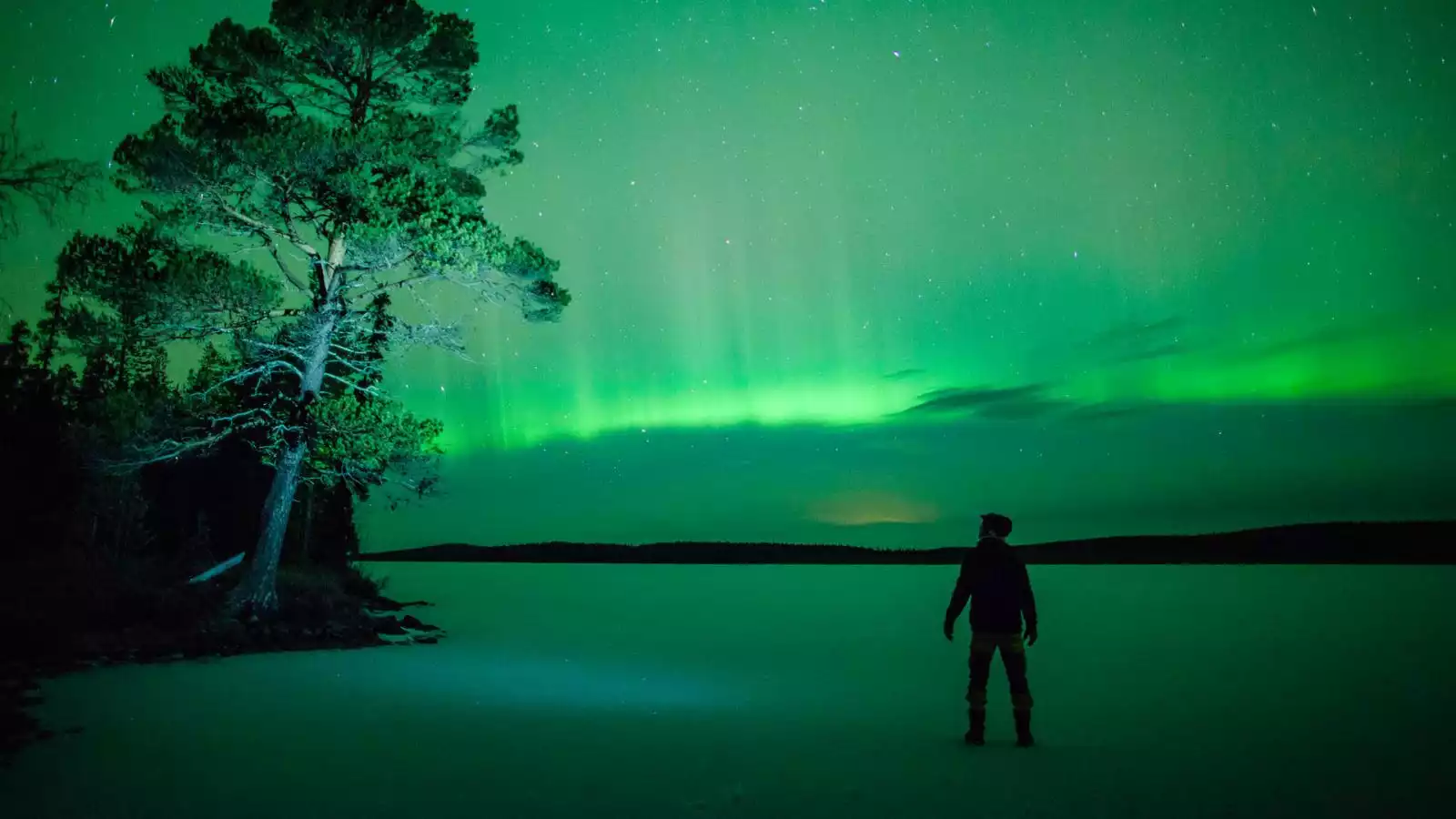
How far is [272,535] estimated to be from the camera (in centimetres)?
1666

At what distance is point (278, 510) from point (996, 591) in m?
13.9

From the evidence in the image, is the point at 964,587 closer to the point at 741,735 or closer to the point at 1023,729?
the point at 1023,729

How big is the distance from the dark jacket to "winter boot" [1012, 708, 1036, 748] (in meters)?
0.87

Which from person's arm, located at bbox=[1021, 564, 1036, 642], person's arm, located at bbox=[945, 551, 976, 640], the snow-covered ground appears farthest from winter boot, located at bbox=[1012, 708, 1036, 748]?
person's arm, located at bbox=[945, 551, 976, 640]

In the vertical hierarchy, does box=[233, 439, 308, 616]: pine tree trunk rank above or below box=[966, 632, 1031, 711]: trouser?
above

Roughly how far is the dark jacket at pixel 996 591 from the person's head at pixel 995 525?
127 millimetres

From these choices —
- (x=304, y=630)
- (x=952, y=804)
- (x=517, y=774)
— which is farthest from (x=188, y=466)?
(x=952, y=804)

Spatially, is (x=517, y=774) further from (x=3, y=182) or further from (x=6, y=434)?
(x=6, y=434)

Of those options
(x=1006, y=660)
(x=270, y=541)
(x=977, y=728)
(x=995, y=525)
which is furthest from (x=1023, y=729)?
(x=270, y=541)

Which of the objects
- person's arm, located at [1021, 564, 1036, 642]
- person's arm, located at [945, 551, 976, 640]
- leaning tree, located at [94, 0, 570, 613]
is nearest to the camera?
person's arm, located at [1021, 564, 1036, 642]

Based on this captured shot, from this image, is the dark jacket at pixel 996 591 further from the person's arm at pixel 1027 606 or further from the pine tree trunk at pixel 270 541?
the pine tree trunk at pixel 270 541

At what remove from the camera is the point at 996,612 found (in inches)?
332

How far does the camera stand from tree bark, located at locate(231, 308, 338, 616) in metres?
16.7

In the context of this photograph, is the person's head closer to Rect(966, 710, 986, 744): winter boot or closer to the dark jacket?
the dark jacket
